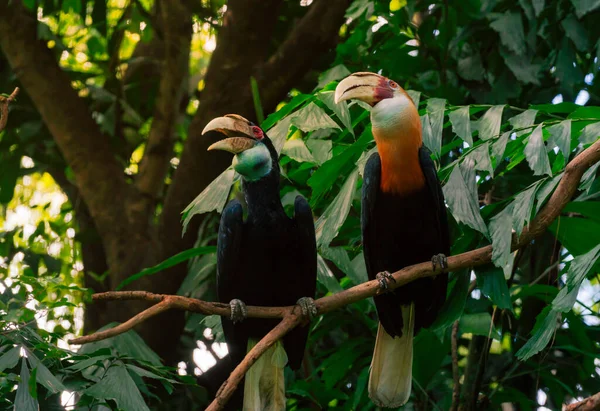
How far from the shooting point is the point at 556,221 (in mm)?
3588

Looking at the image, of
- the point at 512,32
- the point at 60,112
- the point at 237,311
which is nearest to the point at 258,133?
the point at 237,311

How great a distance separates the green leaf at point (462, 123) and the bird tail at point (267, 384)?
1265 mm

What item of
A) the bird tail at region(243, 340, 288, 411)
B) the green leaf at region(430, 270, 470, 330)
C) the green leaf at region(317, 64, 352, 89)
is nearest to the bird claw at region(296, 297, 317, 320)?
the bird tail at region(243, 340, 288, 411)

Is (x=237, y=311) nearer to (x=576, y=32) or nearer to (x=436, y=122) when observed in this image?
(x=436, y=122)

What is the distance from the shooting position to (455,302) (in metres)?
3.63

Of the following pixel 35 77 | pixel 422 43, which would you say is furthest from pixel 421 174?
pixel 35 77

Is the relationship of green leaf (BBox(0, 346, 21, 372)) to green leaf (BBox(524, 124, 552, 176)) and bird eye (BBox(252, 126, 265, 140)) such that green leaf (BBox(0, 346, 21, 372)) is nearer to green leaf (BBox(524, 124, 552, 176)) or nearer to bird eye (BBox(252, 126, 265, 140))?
bird eye (BBox(252, 126, 265, 140))

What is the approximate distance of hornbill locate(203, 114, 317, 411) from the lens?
3797 mm

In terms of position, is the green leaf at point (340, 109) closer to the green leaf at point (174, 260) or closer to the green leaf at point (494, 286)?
the green leaf at point (494, 286)

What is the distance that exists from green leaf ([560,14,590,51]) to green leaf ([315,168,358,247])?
1834 millimetres

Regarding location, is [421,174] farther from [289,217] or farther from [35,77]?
[35,77]

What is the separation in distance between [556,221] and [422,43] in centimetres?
191

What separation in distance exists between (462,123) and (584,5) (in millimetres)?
1442

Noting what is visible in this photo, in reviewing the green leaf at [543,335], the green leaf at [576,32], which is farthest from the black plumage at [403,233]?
the green leaf at [576,32]
